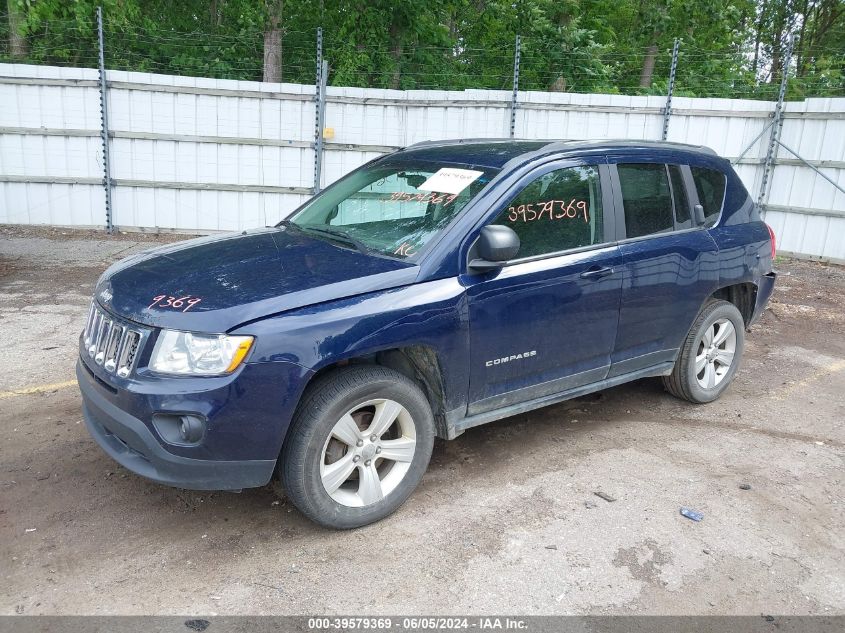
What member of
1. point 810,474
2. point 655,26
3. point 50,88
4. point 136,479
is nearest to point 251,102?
point 50,88

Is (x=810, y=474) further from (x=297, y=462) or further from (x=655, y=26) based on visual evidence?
(x=655, y=26)

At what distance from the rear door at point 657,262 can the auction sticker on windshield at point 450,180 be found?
0.98 m

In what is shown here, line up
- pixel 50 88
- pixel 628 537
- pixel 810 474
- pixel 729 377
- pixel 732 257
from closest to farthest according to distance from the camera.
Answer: pixel 628 537, pixel 810 474, pixel 732 257, pixel 729 377, pixel 50 88

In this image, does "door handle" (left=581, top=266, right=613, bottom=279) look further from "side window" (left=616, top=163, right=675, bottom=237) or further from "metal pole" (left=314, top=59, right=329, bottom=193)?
"metal pole" (left=314, top=59, right=329, bottom=193)

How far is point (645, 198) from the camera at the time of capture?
457 cm

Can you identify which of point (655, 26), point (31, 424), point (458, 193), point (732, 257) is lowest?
point (31, 424)

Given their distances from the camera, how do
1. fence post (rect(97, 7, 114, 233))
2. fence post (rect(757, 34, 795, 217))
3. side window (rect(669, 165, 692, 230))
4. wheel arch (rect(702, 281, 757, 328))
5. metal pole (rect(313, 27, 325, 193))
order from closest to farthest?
side window (rect(669, 165, 692, 230)) < wheel arch (rect(702, 281, 757, 328)) < fence post (rect(97, 7, 114, 233)) < metal pole (rect(313, 27, 325, 193)) < fence post (rect(757, 34, 795, 217))

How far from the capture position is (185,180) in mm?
11352

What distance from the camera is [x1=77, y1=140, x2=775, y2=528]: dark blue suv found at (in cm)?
308

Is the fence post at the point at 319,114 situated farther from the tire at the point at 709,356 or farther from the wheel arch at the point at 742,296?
the tire at the point at 709,356

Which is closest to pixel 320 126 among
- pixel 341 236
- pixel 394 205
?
pixel 394 205

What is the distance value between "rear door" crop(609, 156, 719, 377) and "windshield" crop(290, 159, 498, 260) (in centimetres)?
105

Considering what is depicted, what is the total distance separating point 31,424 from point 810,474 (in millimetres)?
4787

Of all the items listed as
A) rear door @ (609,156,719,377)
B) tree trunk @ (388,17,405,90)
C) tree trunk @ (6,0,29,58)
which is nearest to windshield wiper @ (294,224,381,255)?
rear door @ (609,156,719,377)
